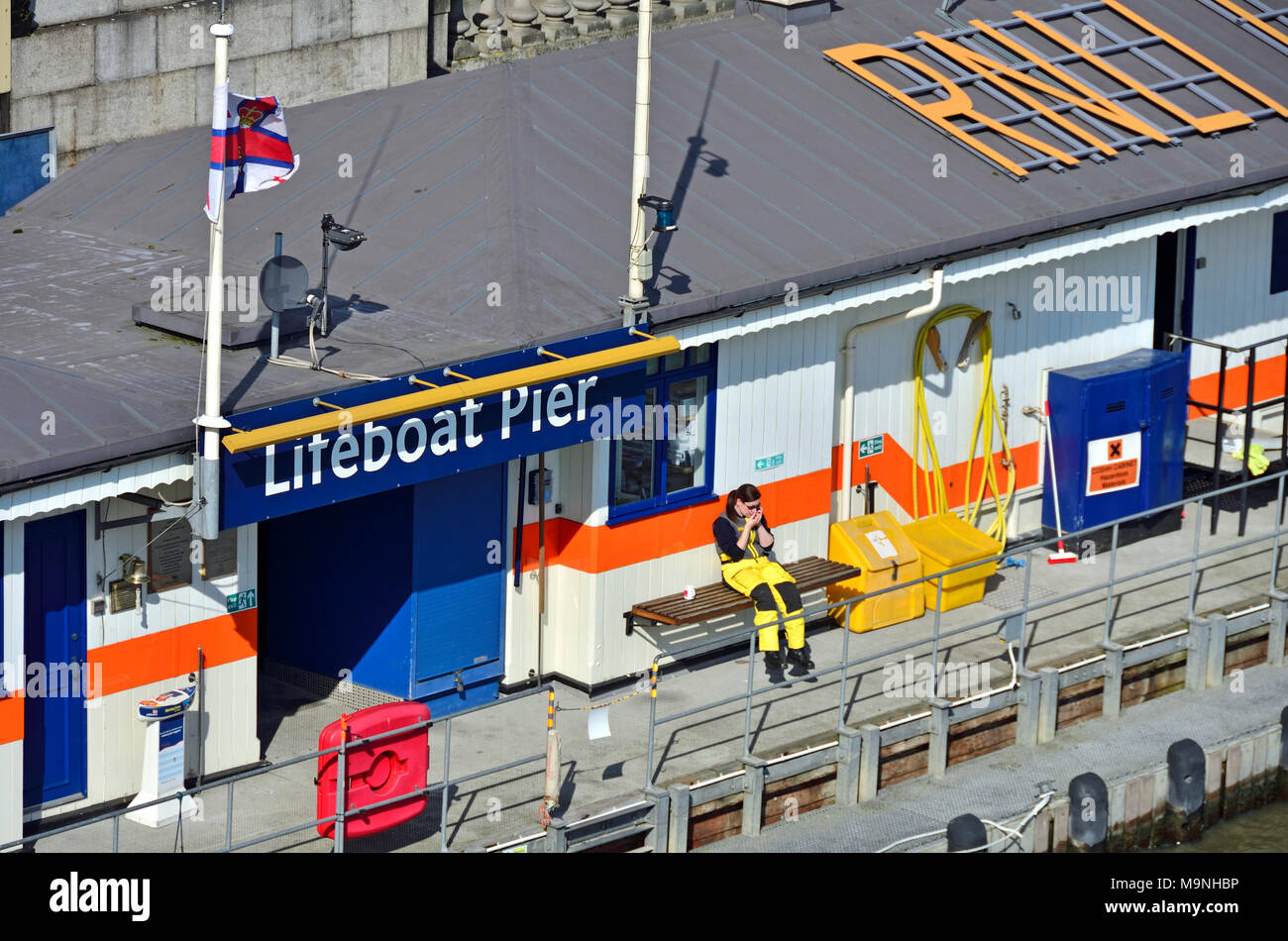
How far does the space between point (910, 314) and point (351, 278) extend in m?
5.11

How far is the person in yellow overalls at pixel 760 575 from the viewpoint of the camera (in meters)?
19.0

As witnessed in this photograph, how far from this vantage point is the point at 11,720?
1551 centimetres

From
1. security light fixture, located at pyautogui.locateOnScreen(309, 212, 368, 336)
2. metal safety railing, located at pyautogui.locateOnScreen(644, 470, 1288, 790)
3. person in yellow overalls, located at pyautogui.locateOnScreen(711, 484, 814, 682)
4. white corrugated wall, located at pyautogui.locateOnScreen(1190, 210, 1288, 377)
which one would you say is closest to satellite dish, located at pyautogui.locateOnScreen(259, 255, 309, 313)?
security light fixture, located at pyautogui.locateOnScreen(309, 212, 368, 336)

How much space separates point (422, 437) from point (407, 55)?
9827 mm

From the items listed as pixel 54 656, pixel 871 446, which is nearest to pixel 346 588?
pixel 54 656

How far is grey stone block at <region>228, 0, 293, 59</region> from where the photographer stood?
2338 centimetres

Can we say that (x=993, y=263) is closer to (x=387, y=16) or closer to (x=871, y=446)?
(x=871, y=446)

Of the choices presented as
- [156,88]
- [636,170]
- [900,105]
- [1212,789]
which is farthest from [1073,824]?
[156,88]

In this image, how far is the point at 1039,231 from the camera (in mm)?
21344

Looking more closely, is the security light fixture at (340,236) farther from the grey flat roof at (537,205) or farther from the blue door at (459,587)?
the blue door at (459,587)

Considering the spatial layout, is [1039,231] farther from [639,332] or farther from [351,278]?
[351,278]

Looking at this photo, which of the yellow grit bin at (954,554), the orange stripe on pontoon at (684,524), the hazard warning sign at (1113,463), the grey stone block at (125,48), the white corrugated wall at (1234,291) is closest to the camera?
the orange stripe on pontoon at (684,524)

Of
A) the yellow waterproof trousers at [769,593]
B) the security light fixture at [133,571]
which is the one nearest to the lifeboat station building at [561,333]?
the security light fixture at [133,571]

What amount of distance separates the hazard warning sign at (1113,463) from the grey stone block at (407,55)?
8.72m
